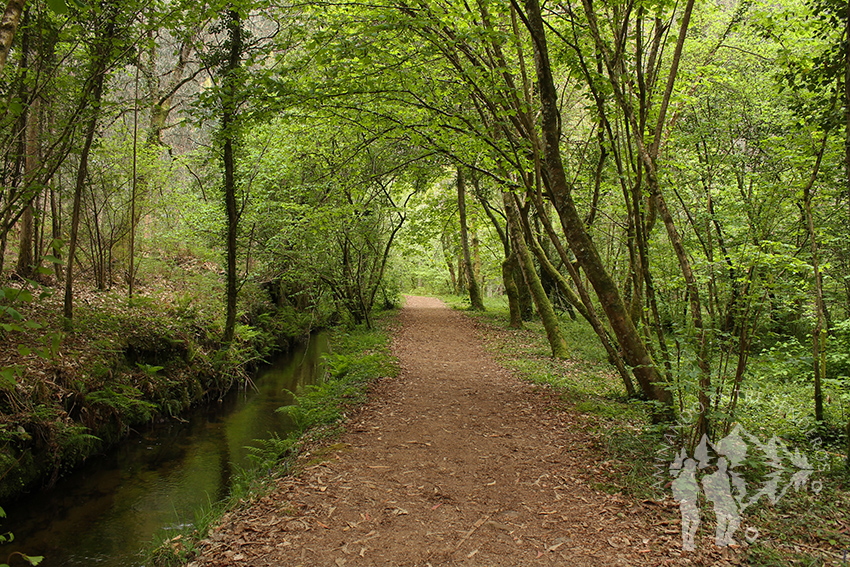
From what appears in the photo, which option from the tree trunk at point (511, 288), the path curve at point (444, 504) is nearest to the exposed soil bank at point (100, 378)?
the path curve at point (444, 504)

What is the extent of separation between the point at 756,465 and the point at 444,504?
9.27 feet

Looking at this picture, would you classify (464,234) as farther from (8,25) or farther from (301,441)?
(8,25)

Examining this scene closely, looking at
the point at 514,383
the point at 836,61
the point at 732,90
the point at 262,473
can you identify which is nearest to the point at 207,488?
the point at 262,473

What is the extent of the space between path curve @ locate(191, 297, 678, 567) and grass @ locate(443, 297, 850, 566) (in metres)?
0.32

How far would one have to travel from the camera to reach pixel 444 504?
413 centimetres

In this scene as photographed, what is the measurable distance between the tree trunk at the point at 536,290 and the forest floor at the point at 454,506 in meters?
3.63

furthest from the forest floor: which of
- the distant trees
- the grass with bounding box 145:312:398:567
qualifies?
the distant trees

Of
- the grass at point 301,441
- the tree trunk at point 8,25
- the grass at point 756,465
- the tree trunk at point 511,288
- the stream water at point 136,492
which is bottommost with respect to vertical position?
the stream water at point 136,492

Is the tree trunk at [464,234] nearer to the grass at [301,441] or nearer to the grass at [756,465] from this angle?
the grass at [301,441]

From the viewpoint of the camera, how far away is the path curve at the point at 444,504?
3434 mm

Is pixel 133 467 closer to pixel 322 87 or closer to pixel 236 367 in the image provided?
pixel 236 367

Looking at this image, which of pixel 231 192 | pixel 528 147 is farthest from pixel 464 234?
pixel 528 147

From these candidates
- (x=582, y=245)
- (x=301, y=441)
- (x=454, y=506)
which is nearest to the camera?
(x=454, y=506)

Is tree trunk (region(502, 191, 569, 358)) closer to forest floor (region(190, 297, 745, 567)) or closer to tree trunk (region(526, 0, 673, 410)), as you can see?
forest floor (region(190, 297, 745, 567))
